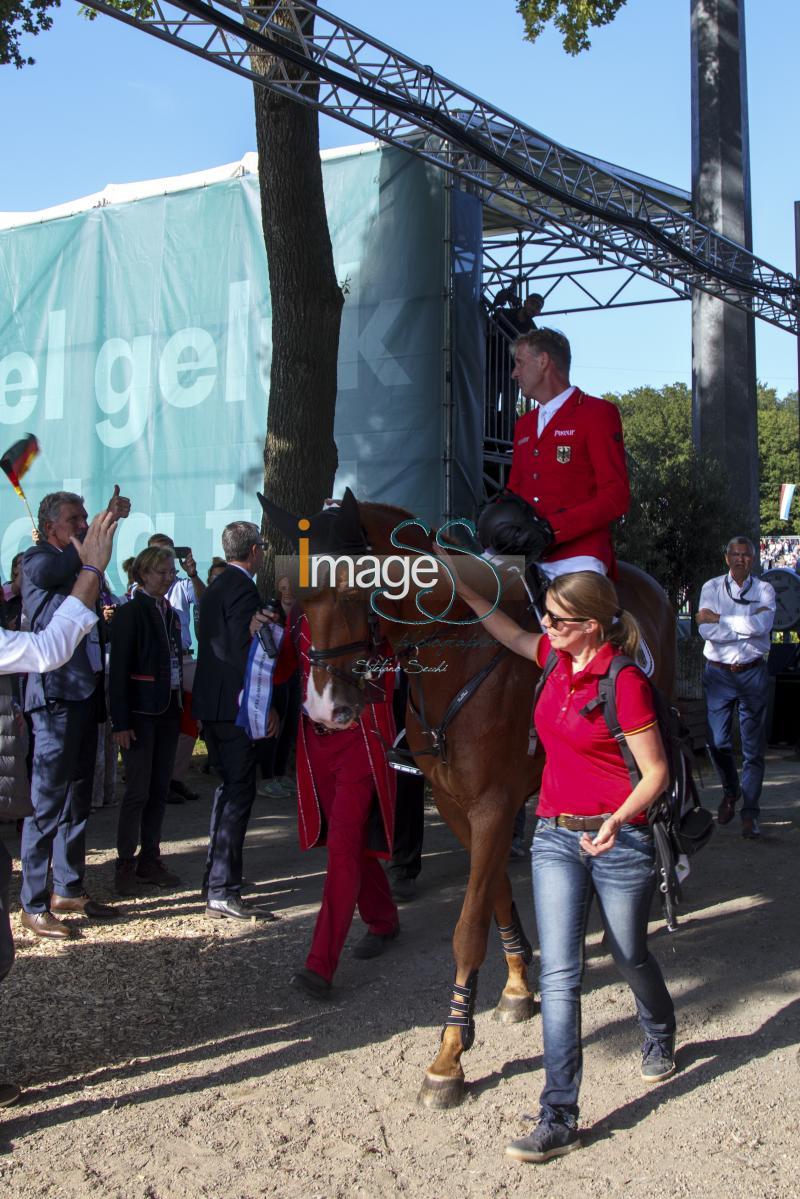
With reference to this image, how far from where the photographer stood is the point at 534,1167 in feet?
11.3

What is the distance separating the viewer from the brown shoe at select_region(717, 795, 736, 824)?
857cm

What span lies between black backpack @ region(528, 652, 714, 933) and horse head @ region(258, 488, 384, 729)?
2.22 feet

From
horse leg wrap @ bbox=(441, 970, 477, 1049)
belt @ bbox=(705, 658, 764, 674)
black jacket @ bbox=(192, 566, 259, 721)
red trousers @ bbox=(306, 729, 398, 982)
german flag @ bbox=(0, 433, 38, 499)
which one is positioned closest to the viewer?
horse leg wrap @ bbox=(441, 970, 477, 1049)

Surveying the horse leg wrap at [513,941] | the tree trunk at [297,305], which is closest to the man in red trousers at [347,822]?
the horse leg wrap at [513,941]

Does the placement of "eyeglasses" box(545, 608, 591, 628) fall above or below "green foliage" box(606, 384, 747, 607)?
below

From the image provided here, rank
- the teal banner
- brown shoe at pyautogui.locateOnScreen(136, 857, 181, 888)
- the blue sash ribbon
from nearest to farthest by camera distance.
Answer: the blue sash ribbon
brown shoe at pyautogui.locateOnScreen(136, 857, 181, 888)
the teal banner

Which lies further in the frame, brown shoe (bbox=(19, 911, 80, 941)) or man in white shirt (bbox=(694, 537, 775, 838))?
man in white shirt (bbox=(694, 537, 775, 838))

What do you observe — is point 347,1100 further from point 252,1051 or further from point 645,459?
point 645,459

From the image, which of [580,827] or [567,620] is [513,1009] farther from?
[567,620]

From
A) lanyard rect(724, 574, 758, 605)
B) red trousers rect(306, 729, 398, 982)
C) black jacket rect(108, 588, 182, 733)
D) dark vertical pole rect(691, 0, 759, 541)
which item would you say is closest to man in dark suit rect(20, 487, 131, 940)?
black jacket rect(108, 588, 182, 733)

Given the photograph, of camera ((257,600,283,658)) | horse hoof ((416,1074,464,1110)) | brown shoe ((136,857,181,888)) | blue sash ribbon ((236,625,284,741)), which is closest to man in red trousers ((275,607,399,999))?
camera ((257,600,283,658))

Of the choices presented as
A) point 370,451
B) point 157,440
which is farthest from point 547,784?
point 157,440

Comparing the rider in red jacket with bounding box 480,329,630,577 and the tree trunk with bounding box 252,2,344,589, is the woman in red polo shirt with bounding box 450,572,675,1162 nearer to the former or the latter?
the rider in red jacket with bounding box 480,329,630,577

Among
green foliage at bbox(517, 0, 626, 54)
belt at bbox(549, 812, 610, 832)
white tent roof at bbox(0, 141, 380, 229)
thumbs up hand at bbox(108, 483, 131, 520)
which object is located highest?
green foliage at bbox(517, 0, 626, 54)
